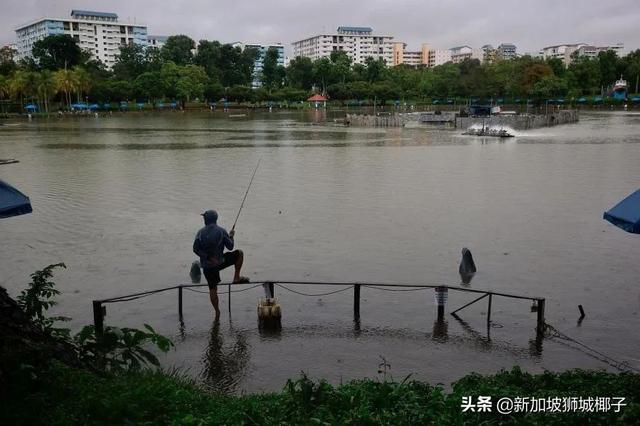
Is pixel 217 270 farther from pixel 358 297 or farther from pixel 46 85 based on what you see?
pixel 46 85

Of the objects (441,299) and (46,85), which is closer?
(441,299)

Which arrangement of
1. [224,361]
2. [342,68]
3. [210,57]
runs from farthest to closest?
[210,57], [342,68], [224,361]

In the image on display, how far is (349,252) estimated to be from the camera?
1178 cm

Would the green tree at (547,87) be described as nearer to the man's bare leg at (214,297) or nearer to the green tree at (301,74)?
the green tree at (301,74)

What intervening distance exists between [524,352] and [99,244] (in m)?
9.12

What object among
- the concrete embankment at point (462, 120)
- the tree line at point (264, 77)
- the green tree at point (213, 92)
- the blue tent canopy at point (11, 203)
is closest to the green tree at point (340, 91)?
the tree line at point (264, 77)

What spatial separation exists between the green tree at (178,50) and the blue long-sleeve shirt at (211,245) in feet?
364

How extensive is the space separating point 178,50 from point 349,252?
11476 centimetres

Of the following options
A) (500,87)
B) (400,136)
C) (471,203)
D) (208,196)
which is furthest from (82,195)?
(500,87)

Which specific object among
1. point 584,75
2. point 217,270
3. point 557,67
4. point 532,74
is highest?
point 557,67

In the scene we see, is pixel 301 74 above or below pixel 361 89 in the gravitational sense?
above

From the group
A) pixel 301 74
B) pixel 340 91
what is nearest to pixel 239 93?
pixel 340 91

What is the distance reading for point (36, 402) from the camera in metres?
4.25

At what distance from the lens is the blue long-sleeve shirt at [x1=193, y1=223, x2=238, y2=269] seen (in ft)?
26.4
